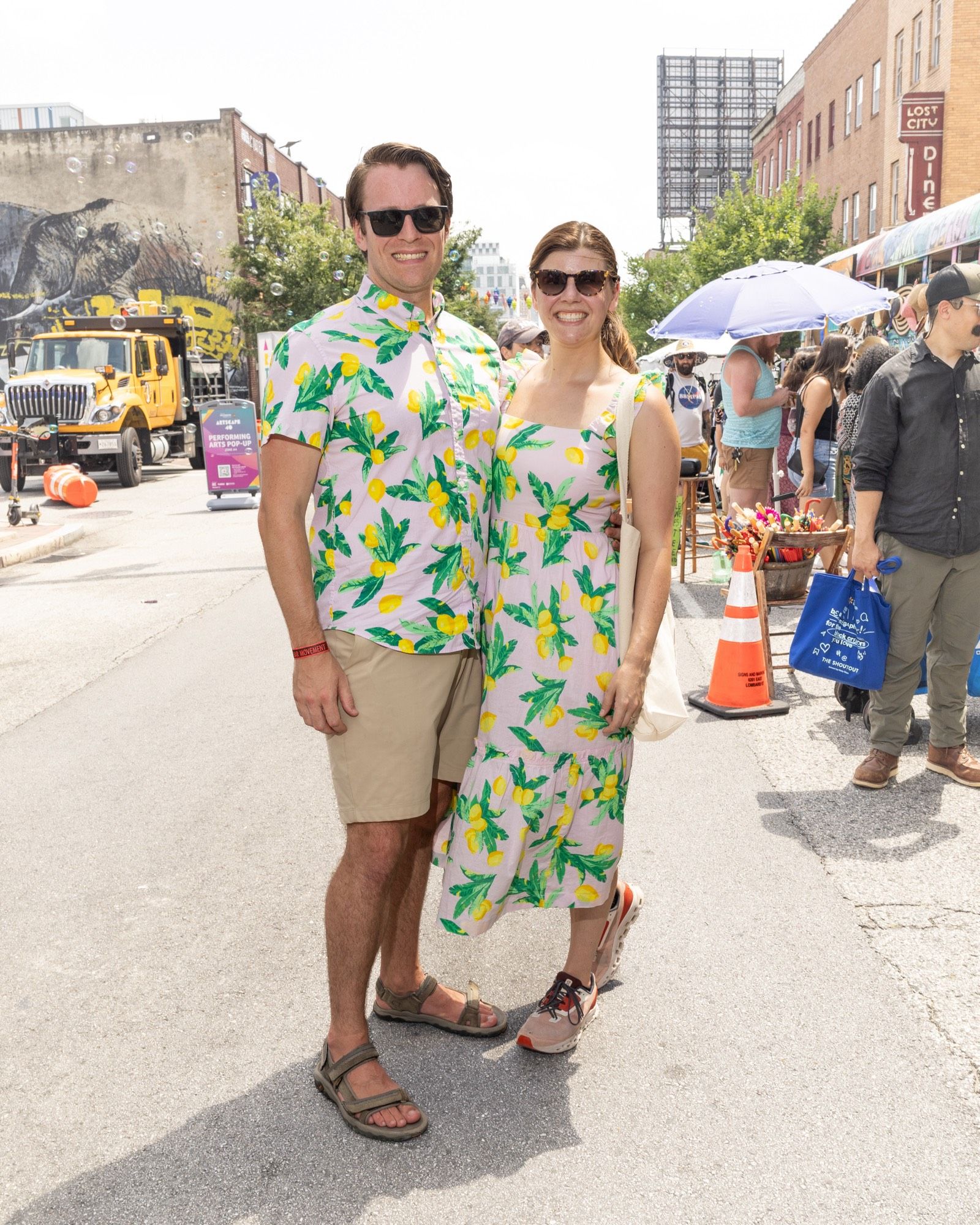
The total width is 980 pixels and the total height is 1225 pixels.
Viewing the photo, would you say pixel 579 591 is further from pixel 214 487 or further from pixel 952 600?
pixel 214 487

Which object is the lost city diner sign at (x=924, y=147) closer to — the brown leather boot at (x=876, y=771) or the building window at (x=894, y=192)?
the building window at (x=894, y=192)

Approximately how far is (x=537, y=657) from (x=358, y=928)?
764 mm

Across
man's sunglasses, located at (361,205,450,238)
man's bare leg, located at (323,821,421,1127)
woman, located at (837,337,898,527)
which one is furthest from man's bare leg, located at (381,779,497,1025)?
woman, located at (837,337,898,527)

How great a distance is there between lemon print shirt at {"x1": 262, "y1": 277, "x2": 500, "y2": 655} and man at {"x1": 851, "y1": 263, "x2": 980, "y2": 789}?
2621mm

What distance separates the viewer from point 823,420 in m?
9.42

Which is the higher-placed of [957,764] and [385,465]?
[385,465]

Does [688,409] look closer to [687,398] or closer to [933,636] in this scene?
[687,398]

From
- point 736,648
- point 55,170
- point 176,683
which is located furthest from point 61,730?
point 55,170

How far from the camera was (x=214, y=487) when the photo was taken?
17234 millimetres

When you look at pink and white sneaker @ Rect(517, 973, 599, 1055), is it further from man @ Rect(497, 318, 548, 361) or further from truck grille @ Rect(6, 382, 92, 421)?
truck grille @ Rect(6, 382, 92, 421)

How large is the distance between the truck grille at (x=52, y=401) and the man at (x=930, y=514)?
59.9ft

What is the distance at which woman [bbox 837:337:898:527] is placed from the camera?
7.34 metres

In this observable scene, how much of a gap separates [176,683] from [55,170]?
43049 mm

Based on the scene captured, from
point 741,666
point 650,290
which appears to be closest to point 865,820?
point 741,666
